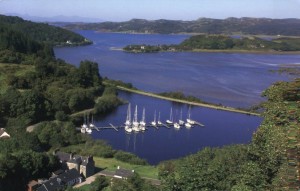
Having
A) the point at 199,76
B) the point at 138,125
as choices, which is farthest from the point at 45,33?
the point at 138,125

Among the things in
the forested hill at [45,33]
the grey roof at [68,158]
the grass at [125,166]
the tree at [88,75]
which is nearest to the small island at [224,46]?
the forested hill at [45,33]

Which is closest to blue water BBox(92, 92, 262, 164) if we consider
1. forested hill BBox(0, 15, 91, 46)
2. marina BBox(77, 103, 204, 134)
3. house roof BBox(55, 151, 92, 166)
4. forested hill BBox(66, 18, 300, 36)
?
marina BBox(77, 103, 204, 134)

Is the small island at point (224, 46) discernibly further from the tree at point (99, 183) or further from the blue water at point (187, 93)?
the tree at point (99, 183)

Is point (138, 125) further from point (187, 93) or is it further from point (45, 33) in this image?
point (45, 33)

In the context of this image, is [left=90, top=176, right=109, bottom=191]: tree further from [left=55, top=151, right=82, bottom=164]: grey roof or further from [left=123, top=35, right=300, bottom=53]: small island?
[left=123, top=35, right=300, bottom=53]: small island

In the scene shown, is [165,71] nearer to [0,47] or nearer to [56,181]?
A: [0,47]

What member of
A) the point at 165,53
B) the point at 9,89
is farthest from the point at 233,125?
the point at 165,53
